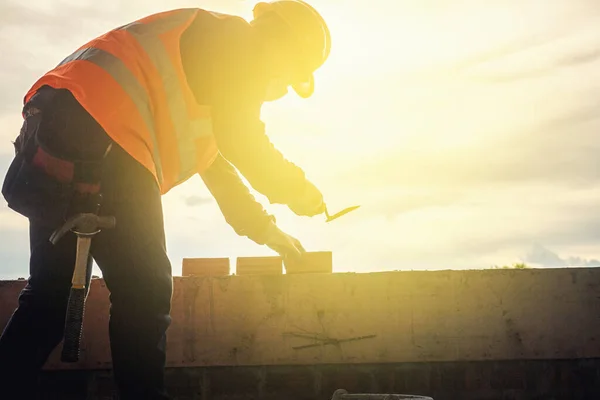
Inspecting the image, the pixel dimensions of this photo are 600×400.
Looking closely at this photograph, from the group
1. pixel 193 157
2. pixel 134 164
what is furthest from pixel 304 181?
pixel 134 164

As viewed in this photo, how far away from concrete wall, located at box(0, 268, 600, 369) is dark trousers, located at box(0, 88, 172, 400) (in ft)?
6.89

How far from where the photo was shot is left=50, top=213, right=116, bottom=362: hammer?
2271 mm

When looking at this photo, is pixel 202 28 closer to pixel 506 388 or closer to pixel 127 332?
pixel 127 332

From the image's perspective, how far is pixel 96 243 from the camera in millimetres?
2326

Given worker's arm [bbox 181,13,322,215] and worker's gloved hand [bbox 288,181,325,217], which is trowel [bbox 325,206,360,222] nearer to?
worker's gloved hand [bbox 288,181,325,217]

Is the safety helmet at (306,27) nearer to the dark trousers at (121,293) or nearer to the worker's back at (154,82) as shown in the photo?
the worker's back at (154,82)

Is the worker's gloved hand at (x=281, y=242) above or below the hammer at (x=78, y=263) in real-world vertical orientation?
above

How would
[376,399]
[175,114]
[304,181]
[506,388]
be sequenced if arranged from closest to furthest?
[175,114], [304,181], [376,399], [506,388]

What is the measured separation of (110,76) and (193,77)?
293 mm

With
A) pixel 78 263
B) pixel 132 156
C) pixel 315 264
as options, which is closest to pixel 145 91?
pixel 132 156

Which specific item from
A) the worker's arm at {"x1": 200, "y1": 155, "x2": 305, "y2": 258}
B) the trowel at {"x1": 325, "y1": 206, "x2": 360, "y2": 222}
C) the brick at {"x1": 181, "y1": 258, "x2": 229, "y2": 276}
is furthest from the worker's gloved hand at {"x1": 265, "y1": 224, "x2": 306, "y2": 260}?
the brick at {"x1": 181, "y1": 258, "x2": 229, "y2": 276}

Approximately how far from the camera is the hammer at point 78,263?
2271 mm

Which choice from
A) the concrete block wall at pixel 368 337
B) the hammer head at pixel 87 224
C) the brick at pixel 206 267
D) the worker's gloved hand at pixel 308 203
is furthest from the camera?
the brick at pixel 206 267

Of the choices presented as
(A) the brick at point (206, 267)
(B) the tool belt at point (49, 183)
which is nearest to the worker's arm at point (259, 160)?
(B) the tool belt at point (49, 183)
